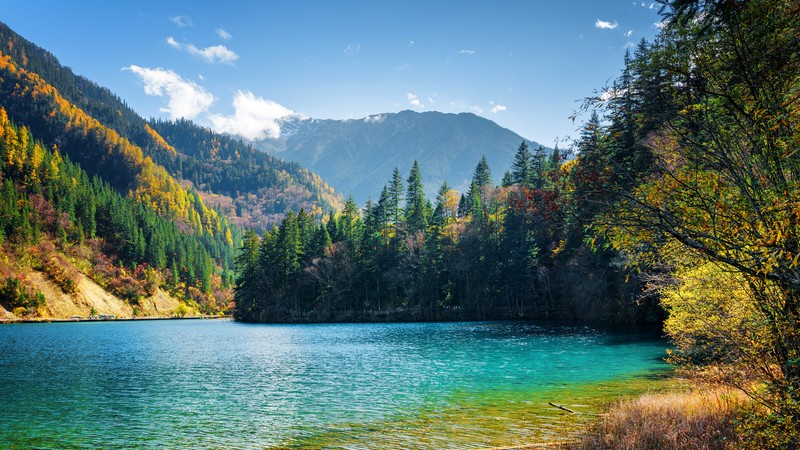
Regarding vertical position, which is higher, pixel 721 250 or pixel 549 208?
pixel 549 208

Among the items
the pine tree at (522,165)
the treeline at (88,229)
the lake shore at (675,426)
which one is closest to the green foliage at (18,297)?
the treeline at (88,229)

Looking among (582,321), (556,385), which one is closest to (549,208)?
(556,385)

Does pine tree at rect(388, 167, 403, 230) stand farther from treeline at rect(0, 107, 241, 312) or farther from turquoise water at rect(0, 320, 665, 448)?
treeline at rect(0, 107, 241, 312)

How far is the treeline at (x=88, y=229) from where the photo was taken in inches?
4545

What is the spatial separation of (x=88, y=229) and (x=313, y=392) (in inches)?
5603

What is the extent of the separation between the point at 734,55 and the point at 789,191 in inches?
98.4

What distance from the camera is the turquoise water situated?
60.0ft

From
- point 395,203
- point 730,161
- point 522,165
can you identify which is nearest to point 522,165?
point 522,165

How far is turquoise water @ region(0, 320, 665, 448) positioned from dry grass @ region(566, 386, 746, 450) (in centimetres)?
305

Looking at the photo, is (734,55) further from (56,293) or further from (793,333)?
(56,293)

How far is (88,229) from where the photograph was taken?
467 feet

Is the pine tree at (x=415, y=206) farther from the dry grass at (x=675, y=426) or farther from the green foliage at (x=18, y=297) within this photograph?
the dry grass at (x=675, y=426)

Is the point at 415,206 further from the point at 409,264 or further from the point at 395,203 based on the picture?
the point at 409,264

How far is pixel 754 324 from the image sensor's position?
8820 mm
